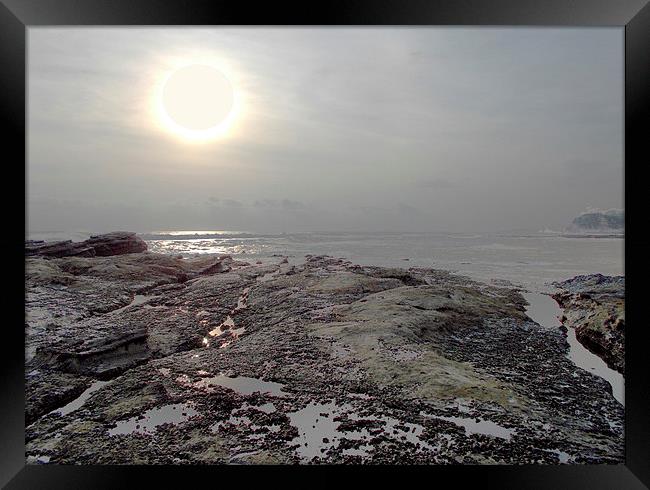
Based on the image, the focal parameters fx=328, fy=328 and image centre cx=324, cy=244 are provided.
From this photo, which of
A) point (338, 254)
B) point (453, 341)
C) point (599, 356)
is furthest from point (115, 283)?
point (599, 356)

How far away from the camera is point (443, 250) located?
678cm

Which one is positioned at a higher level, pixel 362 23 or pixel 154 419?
pixel 362 23

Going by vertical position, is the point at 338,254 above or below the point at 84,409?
above

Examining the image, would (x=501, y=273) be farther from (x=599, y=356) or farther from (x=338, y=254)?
(x=338, y=254)

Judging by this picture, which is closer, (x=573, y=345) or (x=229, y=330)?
(x=573, y=345)

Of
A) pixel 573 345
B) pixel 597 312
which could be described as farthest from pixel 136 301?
pixel 597 312

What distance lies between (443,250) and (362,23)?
5520 mm

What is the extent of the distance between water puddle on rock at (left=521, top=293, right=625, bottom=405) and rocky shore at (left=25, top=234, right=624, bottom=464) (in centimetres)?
14

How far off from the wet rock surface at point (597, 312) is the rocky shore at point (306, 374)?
0.38m

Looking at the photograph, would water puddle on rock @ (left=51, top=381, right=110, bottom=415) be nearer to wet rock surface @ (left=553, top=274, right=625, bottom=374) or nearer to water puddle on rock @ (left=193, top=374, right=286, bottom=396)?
water puddle on rock @ (left=193, top=374, right=286, bottom=396)

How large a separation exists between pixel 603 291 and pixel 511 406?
11.2 ft

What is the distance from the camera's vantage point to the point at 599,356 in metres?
4.57

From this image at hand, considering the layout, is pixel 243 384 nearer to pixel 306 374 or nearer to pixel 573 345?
pixel 306 374

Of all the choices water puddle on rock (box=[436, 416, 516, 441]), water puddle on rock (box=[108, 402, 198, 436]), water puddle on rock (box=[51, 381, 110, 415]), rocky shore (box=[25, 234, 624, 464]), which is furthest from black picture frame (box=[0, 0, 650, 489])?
water puddle on rock (box=[51, 381, 110, 415])
